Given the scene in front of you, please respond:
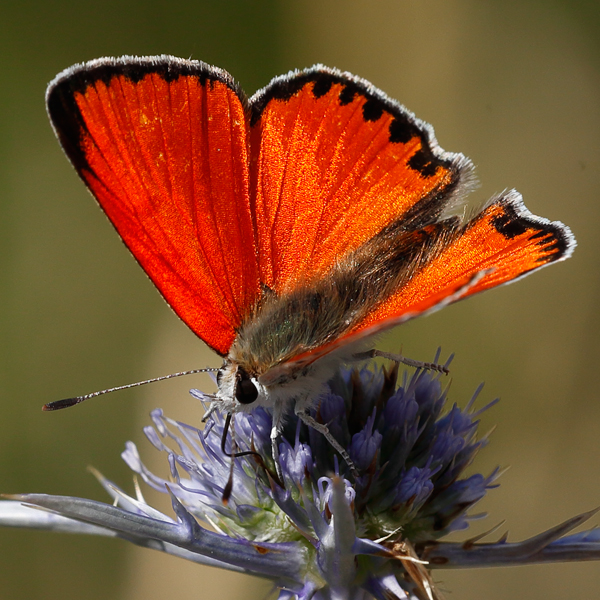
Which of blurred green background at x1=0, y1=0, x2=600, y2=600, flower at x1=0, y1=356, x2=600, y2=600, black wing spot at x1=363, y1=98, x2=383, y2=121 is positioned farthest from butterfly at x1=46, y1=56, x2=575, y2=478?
blurred green background at x1=0, y1=0, x2=600, y2=600

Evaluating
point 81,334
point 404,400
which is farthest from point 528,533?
Result: point 81,334

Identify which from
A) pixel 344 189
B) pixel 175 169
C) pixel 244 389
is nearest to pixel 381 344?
pixel 344 189

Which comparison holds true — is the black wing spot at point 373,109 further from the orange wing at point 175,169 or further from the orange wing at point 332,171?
the orange wing at point 175,169

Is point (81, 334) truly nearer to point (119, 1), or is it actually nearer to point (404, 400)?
point (119, 1)

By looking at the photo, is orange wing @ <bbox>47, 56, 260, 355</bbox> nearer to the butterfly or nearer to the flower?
the butterfly

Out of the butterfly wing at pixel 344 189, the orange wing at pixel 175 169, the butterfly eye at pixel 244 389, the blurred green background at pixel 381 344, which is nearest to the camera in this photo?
the butterfly eye at pixel 244 389

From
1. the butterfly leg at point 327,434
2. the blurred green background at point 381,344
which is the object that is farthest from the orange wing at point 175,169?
the blurred green background at point 381,344

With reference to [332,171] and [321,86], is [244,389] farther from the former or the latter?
[321,86]
